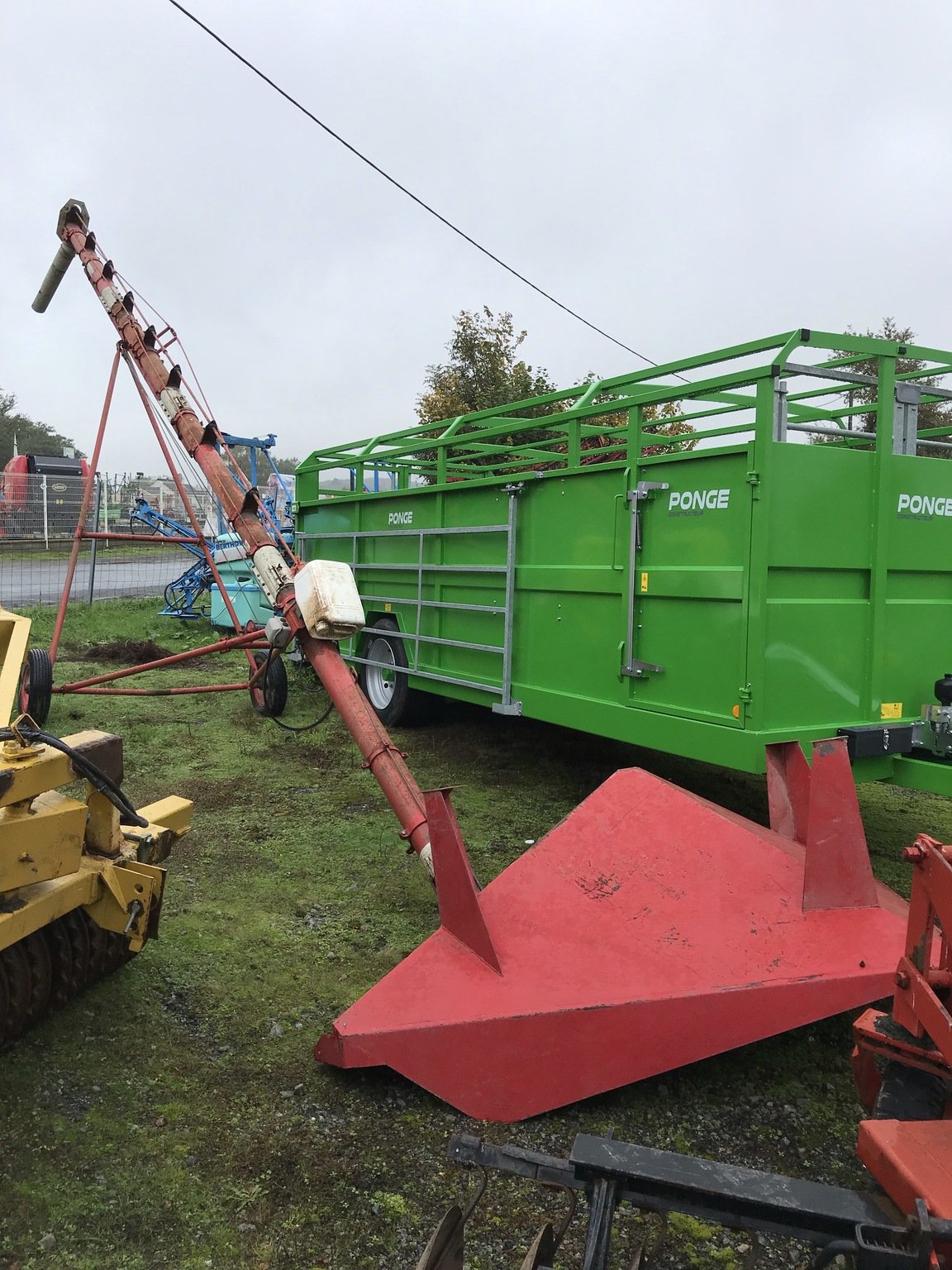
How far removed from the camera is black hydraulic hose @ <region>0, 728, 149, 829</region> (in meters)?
2.45

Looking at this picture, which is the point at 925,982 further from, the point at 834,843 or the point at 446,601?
the point at 446,601

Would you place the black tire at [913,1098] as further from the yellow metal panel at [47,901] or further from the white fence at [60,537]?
the white fence at [60,537]

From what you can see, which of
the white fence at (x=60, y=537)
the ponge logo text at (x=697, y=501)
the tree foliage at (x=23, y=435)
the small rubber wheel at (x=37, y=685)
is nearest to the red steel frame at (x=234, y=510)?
the small rubber wheel at (x=37, y=685)

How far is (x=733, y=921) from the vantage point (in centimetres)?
258

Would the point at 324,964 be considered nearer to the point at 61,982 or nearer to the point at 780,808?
the point at 61,982

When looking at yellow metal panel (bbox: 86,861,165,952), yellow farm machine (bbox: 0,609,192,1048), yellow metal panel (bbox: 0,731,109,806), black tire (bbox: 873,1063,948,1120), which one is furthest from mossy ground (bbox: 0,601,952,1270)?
yellow metal panel (bbox: 0,731,109,806)

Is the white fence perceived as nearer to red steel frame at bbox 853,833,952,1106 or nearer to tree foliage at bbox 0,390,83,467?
red steel frame at bbox 853,833,952,1106

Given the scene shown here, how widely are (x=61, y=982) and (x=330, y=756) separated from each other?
11.4 feet

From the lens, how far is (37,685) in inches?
247

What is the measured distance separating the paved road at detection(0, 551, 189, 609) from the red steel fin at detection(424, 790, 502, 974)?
12.9 metres

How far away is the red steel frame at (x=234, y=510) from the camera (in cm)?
366

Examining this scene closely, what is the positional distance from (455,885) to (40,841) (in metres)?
1.17

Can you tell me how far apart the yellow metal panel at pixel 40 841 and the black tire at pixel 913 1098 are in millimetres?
2114

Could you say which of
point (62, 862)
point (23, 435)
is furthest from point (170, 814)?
point (23, 435)
